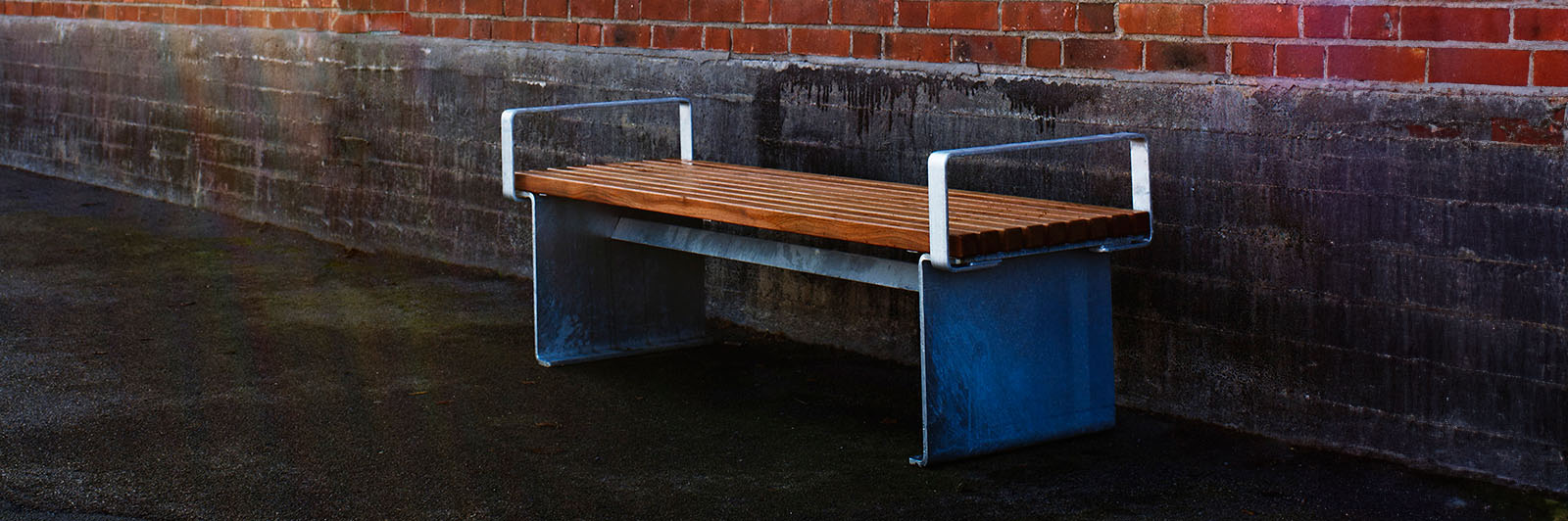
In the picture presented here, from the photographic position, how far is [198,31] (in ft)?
28.4

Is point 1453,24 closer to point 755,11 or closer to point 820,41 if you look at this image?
point 820,41

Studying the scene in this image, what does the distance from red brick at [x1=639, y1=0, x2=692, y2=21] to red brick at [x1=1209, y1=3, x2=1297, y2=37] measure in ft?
7.23

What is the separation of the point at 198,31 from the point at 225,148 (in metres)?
0.61

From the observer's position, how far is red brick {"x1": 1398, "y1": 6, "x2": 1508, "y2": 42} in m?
3.90

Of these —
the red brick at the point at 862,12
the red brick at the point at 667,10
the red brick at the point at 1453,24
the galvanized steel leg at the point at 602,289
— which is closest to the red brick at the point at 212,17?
the red brick at the point at 667,10

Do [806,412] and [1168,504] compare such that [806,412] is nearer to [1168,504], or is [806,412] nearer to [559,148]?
[1168,504]

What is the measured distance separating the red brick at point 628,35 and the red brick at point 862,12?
0.99 metres

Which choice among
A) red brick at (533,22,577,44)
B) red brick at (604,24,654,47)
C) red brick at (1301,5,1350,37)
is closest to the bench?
red brick at (1301,5,1350,37)

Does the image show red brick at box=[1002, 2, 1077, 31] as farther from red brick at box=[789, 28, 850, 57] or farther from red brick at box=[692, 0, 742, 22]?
red brick at box=[692, 0, 742, 22]

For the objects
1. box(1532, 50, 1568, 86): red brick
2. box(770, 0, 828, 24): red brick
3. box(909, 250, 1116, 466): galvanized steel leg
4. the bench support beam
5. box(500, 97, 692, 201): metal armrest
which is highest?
box(770, 0, 828, 24): red brick

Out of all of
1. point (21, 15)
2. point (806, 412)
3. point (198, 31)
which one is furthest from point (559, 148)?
point (21, 15)

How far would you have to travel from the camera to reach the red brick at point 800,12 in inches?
220

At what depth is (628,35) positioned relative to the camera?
250 inches

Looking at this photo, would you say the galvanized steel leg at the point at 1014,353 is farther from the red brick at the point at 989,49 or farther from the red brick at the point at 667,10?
the red brick at the point at 667,10
